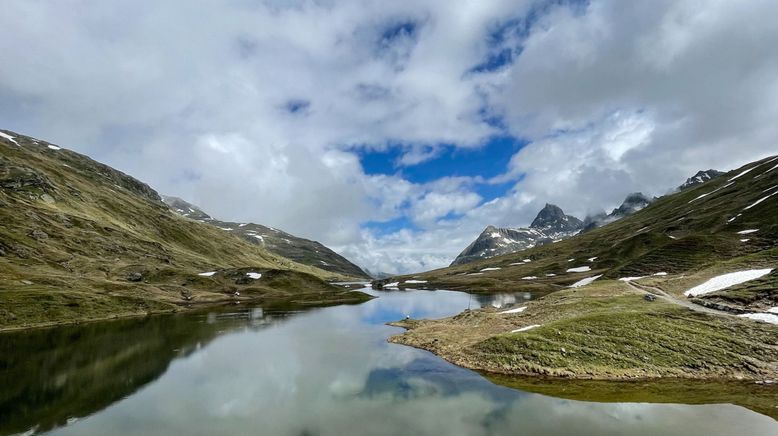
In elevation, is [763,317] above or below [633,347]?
above

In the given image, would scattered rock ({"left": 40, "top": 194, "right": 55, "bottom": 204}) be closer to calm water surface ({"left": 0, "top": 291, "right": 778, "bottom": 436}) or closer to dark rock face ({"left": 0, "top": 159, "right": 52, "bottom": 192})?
dark rock face ({"left": 0, "top": 159, "right": 52, "bottom": 192})

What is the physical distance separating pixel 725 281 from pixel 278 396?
72.9 metres

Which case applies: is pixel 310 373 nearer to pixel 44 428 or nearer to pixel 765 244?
pixel 44 428

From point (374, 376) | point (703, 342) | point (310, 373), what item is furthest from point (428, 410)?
point (703, 342)

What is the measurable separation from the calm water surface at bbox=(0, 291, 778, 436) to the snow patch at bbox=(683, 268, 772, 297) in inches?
1562

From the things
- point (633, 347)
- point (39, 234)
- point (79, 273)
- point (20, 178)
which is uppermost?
point (20, 178)

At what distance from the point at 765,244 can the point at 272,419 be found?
146m

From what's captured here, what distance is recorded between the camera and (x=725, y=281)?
2542 inches

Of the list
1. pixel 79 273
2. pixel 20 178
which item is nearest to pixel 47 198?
pixel 20 178

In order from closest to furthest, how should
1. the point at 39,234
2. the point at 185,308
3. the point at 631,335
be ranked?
the point at 631,335, the point at 185,308, the point at 39,234

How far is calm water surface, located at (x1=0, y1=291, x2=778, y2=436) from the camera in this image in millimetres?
31516

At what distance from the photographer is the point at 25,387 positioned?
143ft

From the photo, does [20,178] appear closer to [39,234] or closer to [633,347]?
[39,234]

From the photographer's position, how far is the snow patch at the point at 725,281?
61062 millimetres
